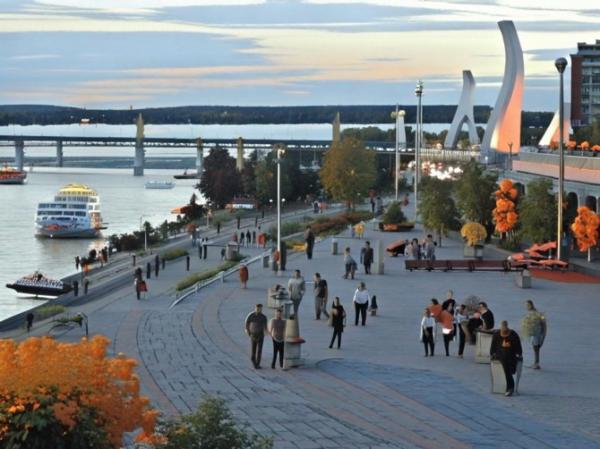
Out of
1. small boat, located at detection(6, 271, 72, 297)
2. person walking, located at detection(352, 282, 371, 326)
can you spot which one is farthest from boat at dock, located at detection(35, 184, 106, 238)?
person walking, located at detection(352, 282, 371, 326)

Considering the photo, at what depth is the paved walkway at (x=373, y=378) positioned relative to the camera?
1098cm

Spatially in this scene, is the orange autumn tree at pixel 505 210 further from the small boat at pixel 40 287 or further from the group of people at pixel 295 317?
the group of people at pixel 295 317

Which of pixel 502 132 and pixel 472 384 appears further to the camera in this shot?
pixel 502 132

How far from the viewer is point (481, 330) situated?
588 inches

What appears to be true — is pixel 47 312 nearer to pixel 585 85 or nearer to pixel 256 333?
pixel 256 333

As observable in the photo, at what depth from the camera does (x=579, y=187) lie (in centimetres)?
3212

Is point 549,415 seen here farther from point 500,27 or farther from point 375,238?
point 500,27

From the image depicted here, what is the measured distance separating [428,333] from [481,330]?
29.9 inches

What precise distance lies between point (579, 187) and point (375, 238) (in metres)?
7.01

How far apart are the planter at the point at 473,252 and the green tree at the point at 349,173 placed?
27.8 meters


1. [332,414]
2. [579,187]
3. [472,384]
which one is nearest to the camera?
[332,414]

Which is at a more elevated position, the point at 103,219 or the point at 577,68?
the point at 577,68

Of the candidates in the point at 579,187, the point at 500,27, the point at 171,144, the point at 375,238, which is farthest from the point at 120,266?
the point at 171,144

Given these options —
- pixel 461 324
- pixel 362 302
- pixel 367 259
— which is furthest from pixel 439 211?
pixel 461 324
